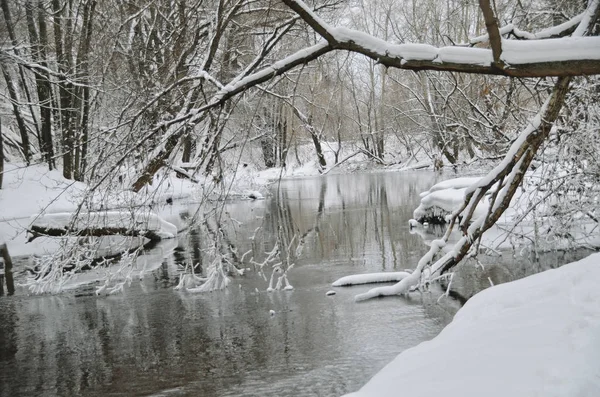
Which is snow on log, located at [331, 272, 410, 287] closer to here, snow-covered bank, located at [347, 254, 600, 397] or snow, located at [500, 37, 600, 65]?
snow-covered bank, located at [347, 254, 600, 397]

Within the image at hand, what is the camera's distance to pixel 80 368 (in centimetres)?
728

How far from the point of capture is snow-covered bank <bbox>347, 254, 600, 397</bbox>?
3172 millimetres

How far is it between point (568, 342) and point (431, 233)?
11.8 m

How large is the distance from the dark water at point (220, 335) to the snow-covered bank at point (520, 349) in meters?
1.91

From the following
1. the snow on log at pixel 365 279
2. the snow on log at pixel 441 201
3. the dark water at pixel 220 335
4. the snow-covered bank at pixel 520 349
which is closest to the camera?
the snow-covered bank at pixel 520 349

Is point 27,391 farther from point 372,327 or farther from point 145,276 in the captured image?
point 145,276

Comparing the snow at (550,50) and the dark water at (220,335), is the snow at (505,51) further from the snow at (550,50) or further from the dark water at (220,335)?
the dark water at (220,335)

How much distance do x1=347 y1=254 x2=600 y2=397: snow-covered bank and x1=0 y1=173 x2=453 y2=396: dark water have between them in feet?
6.27

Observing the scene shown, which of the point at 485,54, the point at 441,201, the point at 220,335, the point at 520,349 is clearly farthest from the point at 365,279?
the point at 485,54

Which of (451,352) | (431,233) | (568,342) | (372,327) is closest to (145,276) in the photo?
(372,327)

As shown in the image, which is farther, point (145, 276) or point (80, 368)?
point (145, 276)

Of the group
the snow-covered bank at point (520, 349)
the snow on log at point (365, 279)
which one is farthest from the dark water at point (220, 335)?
the snow-covered bank at point (520, 349)

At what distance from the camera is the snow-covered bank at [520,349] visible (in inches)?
125

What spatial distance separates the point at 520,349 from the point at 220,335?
516cm
